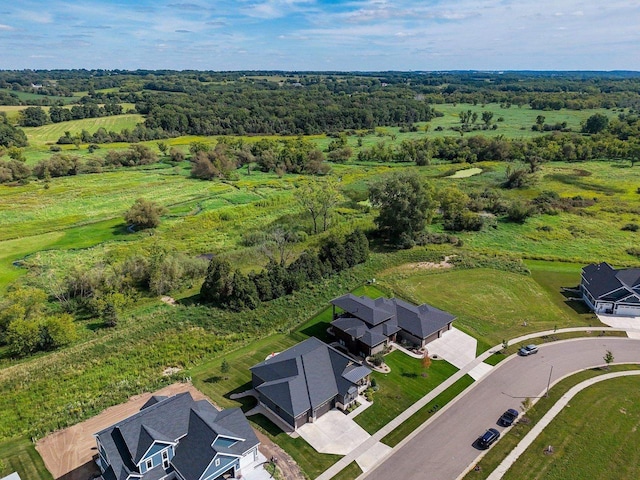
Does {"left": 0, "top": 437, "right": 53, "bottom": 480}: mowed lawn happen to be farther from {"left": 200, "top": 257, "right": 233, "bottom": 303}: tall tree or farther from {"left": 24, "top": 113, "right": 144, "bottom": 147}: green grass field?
{"left": 24, "top": 113, "right": 144, "bottom": 147}: green grass field

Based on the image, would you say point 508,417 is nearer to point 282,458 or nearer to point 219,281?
point 282,458

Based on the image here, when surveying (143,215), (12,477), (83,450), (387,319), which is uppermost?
(143,215)

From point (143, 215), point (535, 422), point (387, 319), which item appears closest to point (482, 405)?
point (535, 422)

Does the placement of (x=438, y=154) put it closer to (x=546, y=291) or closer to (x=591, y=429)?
(x=546, y=291)

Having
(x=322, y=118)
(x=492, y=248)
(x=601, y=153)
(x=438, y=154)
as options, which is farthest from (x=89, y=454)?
(x=322, y=118)

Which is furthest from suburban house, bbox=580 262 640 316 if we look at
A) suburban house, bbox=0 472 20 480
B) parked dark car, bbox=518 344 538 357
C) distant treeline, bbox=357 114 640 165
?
distant treeline, bbox=357 114 640 165

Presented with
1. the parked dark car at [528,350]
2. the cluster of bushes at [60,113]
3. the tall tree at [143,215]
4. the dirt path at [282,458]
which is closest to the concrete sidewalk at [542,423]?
the parked dark car at [528,350]

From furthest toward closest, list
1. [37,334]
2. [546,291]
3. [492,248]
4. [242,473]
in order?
[492,248] → [546,291] → [37,334] → [242,473]
